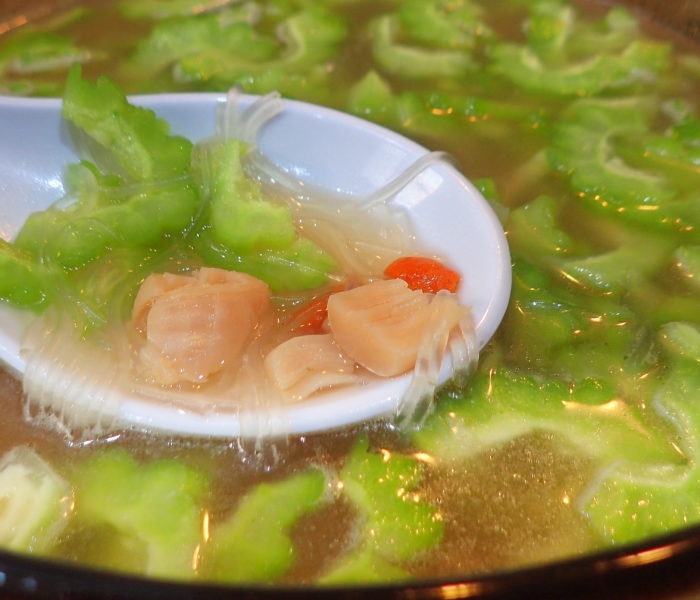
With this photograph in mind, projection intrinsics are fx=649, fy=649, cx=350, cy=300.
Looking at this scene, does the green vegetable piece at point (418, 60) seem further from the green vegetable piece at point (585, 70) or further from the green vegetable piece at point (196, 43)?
the green vegetable piece at point (196, 43)

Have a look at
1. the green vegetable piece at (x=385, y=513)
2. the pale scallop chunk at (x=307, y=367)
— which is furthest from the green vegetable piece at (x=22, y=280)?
the green vegetable piece at (x=385, y=513)

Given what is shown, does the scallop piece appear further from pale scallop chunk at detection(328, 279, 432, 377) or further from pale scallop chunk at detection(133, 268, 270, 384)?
pale scallop chunk at detection(328, 279, 432, 377)

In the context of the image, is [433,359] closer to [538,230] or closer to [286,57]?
[538,230]

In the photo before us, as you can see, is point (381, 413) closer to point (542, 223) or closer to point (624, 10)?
point (542, 223)

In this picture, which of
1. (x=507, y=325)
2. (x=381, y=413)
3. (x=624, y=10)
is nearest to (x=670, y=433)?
(x=507, y=325)

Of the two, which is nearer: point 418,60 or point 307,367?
point 307,367

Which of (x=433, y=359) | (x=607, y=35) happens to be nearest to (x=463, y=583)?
(x=433, y=359)

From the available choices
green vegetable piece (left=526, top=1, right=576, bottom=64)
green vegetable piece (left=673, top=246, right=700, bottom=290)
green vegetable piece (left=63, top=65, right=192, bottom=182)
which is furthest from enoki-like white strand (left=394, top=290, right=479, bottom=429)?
green vegetable piece (left=526, top=1, right=576, bottom=64)

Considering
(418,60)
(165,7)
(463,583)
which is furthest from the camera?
(165,7)
